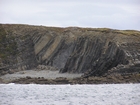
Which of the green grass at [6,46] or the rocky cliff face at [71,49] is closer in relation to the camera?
the rocky cliff face at [71,49]

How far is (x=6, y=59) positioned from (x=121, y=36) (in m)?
26.4

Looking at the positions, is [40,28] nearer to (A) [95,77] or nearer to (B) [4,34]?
(B) [4,34]

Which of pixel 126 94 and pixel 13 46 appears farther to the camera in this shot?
pixel 13 46

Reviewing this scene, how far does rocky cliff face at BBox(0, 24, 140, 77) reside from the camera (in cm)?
7006

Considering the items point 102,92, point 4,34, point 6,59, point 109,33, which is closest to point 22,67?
point 6,59

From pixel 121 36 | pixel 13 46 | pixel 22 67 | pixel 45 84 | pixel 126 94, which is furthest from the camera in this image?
pixel 13 46

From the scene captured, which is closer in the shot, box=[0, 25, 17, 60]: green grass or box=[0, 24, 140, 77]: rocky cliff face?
box=[0, 24, 140, 77]: rocky cliff face

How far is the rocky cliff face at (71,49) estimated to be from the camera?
230 feet

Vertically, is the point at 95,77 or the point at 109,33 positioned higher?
the point at 109,33

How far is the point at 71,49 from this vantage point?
89.6 metres

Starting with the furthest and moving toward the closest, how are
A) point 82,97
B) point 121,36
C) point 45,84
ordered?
point 121,36
point 45,84
point 82,97

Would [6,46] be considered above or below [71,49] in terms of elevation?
above

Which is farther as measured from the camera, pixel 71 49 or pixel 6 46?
pixel 6 46

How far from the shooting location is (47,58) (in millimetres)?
89312
